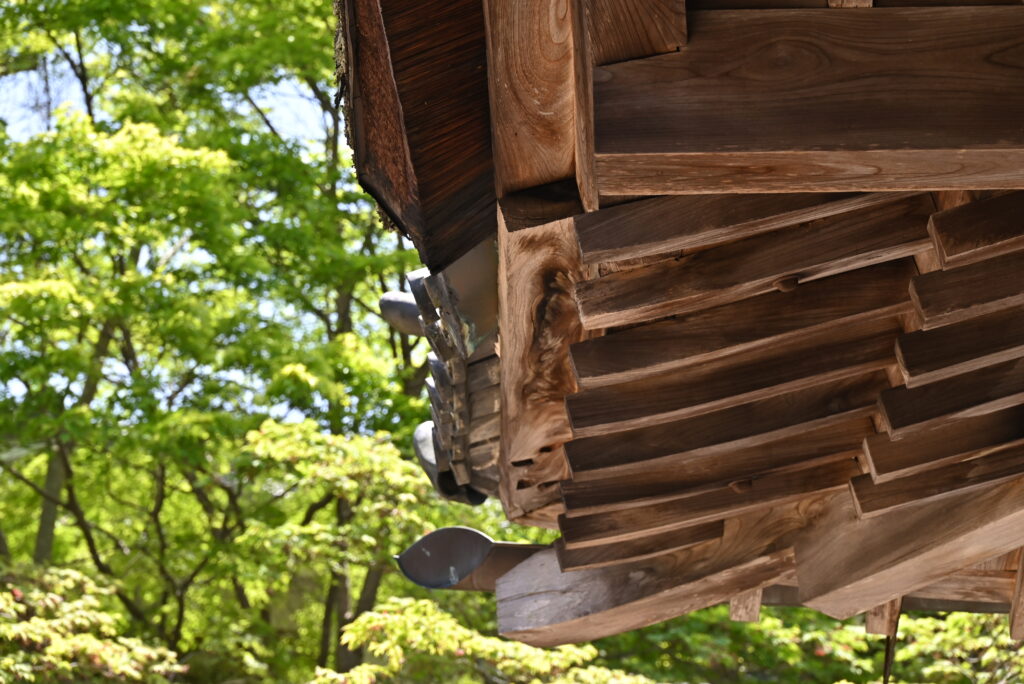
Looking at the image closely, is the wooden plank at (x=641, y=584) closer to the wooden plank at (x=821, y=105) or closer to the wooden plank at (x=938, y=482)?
the wooden plank at (x=938, y=482)

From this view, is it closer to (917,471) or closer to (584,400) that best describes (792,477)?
(917,471)

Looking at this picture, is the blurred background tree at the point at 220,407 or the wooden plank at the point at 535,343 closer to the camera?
the wooden plank at the point at 535,343

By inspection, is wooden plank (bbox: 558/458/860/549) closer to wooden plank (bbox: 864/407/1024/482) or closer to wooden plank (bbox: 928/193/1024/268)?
wooden plank (bbox: 864/407/1024/482)

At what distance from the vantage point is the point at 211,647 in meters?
7.91

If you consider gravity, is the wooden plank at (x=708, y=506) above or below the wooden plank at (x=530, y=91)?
below

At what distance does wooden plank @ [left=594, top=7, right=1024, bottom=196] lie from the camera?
106 centimetres

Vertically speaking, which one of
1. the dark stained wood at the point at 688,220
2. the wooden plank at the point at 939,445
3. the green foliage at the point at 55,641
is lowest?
the wooden plank at the point at 939,445

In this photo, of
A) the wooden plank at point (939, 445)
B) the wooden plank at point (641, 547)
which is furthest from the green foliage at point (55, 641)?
the wooden plank at point (939, 445)

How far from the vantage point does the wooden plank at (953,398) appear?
5.76ft

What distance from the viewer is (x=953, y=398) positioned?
177 centimetres

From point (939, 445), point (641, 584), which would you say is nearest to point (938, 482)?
point (939, 445)

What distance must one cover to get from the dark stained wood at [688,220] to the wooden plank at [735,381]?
46cm

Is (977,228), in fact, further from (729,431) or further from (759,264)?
(729,431)

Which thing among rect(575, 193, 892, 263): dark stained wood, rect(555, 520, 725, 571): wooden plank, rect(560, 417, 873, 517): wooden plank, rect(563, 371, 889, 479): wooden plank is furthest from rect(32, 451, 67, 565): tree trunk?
rect(575, 193, 892, 263): dark stained wood
